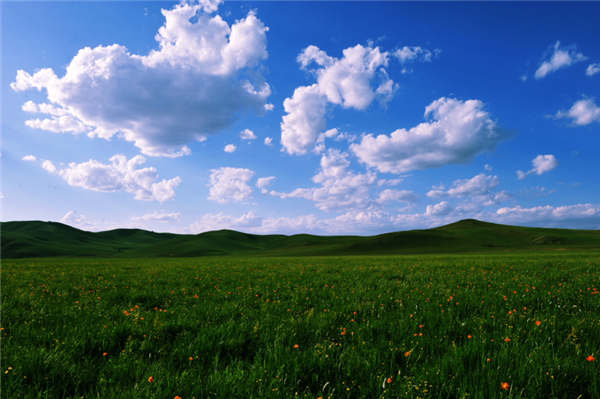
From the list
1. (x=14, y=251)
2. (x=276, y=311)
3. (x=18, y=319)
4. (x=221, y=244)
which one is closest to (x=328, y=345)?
(x=276, y=311)

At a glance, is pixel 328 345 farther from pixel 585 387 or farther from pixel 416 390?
pixel 585 387

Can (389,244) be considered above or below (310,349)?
below

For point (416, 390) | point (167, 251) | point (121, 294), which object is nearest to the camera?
point (416, 390)

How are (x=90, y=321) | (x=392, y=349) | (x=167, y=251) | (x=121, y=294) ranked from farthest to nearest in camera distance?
(x=167, y=251) < (x=121, y=294) < (x=90, y=321) < (x=392, y=349)

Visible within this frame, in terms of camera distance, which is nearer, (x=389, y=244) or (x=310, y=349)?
(x=310, y=349)

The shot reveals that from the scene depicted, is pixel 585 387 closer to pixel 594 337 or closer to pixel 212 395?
pixel 594 337

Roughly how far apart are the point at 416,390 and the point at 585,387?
1823mm

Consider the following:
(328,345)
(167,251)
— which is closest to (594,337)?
(328,345)

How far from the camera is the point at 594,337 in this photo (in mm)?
4312

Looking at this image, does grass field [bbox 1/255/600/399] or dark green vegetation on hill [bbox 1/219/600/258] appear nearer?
grass field [bbox 1/255/600/399]

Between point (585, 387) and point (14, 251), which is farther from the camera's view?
point (14, 251)

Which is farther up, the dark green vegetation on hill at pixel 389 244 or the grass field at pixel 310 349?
the grass field at pixel 310 349

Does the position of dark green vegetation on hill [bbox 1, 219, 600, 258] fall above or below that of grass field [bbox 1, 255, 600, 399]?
below

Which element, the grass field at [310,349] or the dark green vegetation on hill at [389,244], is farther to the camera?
the dark green vegetation on hill at [389,244]
